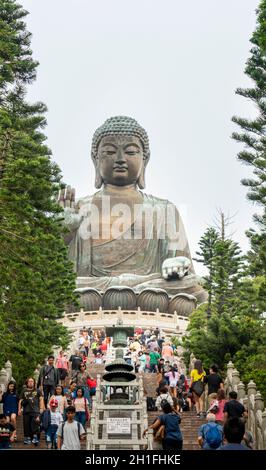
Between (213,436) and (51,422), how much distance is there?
10.7 ft

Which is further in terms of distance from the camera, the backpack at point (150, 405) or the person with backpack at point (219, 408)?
the backpack at point (150, 405)

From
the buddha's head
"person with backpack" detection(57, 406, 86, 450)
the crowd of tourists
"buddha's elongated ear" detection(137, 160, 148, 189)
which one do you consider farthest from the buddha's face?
"person with backpack" detection(57, 406, 86, 450)

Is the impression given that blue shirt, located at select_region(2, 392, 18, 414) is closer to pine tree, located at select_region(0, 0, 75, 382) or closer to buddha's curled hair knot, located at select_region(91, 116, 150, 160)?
pine tree, located at select_region(0, 0, 75, 382)

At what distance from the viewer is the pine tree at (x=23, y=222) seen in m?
17.1

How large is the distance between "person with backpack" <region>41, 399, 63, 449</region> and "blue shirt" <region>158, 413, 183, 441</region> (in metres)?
2.85

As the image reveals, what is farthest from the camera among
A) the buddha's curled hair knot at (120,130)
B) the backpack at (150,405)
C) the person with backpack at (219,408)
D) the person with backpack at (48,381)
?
the buddha's curled hair knot at (120,130)

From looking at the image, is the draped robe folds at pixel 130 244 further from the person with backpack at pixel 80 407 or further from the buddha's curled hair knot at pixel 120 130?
the person with backpack at pixel 80 407

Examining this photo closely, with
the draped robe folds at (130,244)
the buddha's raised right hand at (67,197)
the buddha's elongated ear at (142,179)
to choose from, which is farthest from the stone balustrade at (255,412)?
the buddha's elongated ear at (142,179)

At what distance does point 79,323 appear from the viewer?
35812 millimetres

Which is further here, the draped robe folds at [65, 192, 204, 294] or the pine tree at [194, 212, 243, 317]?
the draped robe folds at [65, 192, 204, 294]

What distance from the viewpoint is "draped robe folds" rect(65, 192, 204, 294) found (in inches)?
1603

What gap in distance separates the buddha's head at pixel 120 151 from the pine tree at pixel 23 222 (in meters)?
18.3

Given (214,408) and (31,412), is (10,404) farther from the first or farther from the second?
(214,408)

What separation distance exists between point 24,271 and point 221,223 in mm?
15604
